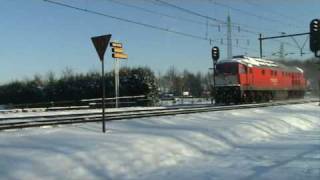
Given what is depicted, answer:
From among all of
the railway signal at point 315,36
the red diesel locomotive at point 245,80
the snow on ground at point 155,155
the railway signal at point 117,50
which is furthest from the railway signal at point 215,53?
the snow on ground at point 155,155

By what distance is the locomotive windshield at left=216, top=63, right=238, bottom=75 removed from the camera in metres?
40.4

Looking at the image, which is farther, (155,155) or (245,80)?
(245,80)

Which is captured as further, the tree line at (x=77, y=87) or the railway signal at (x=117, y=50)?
the tree line at (x=77, y=87)

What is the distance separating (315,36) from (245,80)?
10877 mm

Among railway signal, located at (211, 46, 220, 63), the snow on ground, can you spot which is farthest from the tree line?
the snow on ground

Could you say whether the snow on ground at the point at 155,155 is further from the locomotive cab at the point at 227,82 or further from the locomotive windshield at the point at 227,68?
the locomotive windshield at the point at 227,68

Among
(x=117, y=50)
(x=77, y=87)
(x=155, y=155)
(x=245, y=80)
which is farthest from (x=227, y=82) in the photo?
(x=155, y=155)

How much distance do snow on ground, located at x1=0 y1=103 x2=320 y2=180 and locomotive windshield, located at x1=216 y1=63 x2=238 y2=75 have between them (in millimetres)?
23156

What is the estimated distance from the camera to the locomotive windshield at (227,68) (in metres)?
40.4

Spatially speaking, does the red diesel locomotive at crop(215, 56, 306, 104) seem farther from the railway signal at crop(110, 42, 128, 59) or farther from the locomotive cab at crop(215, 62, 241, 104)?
the railway signal at crop(110, 42, 128, 59)

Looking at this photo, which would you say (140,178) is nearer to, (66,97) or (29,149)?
(29,149)

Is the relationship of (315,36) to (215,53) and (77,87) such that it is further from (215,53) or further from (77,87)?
(77,87)

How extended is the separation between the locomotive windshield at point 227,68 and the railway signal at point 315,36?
9559 millimetres

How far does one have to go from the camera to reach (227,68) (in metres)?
41.0
